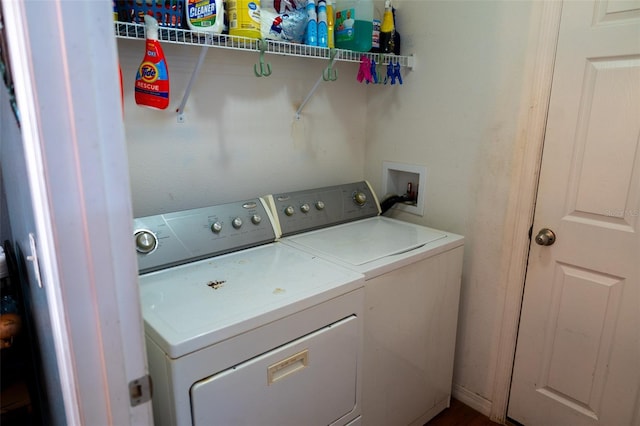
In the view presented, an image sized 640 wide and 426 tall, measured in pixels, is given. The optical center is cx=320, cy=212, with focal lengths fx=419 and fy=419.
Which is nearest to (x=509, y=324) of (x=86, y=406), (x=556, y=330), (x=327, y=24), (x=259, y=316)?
(x=556, y=330)

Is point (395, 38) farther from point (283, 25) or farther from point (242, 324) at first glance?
point (242, 324)

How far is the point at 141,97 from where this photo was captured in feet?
4.72

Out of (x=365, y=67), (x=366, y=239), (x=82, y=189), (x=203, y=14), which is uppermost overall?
(x=203, y=14)

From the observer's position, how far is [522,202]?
1.77 meters

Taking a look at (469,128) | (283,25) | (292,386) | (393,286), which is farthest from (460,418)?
(283,25)

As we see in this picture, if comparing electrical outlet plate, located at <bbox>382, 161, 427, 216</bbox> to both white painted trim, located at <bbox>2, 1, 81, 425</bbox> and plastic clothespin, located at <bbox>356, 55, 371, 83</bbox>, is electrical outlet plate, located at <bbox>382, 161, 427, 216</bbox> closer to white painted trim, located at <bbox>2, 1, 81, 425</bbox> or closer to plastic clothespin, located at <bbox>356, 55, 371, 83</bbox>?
plastic clothespin, located at <bbox>356, 55, 371, 83</bbox>

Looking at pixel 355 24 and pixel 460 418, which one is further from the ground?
pixel 355 24

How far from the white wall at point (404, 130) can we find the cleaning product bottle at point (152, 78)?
5.5 inches

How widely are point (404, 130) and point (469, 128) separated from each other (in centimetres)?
35

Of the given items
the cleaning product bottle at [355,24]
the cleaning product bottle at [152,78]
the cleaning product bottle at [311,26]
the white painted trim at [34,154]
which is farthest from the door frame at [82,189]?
the cleaning product bottle at [355,24]

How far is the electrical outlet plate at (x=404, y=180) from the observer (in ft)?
6.98

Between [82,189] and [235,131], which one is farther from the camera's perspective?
[235,131]

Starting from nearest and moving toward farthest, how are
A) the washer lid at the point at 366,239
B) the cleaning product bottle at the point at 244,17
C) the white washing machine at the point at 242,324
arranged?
1. the white washing machine at the point at 242,324
2. the cleaning product bottle at the point at 244,17
3. the washer lid at the point at 366,239

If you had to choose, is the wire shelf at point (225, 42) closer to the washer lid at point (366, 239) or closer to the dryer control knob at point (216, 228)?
the dryer control knob at point (216, 228)
